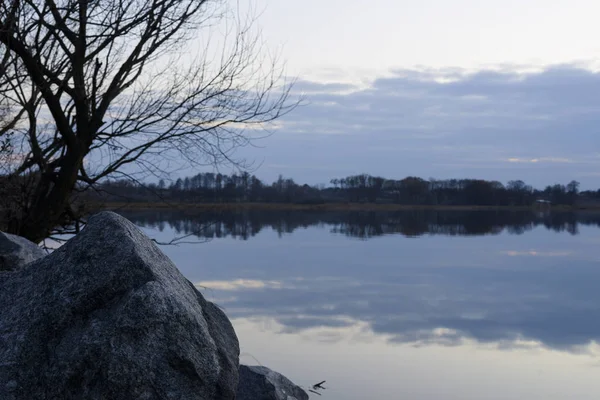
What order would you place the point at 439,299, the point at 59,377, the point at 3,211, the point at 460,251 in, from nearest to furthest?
the point at 59,377 < the point at 3,211 < the point at 439,299 < the point at 460,251

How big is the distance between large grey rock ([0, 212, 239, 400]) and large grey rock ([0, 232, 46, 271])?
1.82 m

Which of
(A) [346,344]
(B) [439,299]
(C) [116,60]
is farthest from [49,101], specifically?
(B) [439,299]

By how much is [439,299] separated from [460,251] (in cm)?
1158

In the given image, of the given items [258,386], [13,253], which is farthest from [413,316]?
[13,253]

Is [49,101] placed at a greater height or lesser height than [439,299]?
greater

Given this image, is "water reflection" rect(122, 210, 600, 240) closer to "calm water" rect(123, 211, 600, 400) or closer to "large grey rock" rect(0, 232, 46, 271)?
"calm water" rect(123, 211, 600, 400)

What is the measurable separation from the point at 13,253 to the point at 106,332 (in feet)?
8.66

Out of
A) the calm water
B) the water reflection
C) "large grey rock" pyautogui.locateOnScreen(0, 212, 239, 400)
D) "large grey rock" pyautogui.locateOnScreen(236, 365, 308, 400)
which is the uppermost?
"large grey rock" pyautogui.locateOnScreen(0, 212, 239, 400)

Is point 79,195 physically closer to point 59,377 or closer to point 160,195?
point 160,195

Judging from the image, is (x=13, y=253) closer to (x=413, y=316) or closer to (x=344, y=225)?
(x=413, y=316)

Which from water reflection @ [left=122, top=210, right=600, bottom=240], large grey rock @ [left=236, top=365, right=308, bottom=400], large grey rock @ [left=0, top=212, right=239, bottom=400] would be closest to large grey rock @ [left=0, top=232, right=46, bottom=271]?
large grey rock @ [left=0, top=212, right=239, bottom=400]

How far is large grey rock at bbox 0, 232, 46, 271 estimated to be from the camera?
584 cm

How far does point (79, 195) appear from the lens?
408 inches

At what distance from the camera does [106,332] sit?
3.67 meters
